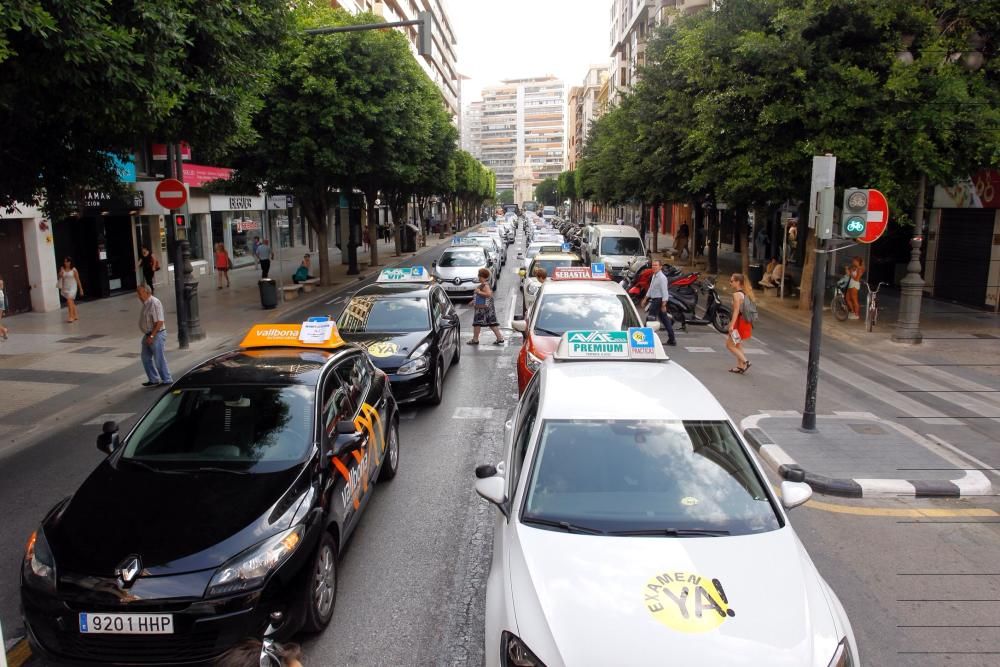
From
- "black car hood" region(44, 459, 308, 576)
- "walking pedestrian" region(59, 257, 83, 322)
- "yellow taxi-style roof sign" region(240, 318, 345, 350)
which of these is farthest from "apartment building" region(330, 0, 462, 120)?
"black car hood" region(44, 459, 308, 576)

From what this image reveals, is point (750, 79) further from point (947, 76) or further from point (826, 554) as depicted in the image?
point (826, 554)

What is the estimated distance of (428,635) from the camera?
4910 mm

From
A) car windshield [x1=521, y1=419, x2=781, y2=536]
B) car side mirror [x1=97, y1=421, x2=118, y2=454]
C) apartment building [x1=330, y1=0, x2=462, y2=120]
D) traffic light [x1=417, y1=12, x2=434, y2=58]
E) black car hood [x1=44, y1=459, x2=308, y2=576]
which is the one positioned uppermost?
apartment building [x1=330, y1=0, x2=462, y2=120]

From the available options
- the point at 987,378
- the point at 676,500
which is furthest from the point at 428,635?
the point at 987,378

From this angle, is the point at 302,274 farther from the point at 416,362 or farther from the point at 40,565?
the point at 40,565

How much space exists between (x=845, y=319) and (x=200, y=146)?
49.5 ft

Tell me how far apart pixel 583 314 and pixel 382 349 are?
2945mm

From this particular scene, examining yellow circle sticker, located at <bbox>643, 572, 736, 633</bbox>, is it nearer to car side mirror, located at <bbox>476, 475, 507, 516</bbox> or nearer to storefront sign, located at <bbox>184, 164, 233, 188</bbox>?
car side mirror, located at <bbox>476, 475, 507, 516</bbox>

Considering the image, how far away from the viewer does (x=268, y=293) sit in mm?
21391

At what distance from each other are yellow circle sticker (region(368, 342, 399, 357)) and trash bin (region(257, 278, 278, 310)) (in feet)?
39.3

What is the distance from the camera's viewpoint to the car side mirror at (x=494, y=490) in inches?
180

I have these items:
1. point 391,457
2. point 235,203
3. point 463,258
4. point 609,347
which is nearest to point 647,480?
point 609,347

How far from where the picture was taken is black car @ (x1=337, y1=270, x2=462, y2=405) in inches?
396

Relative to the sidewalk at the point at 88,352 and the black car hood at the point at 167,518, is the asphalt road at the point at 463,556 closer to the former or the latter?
the black car hood at the point at 167,518
